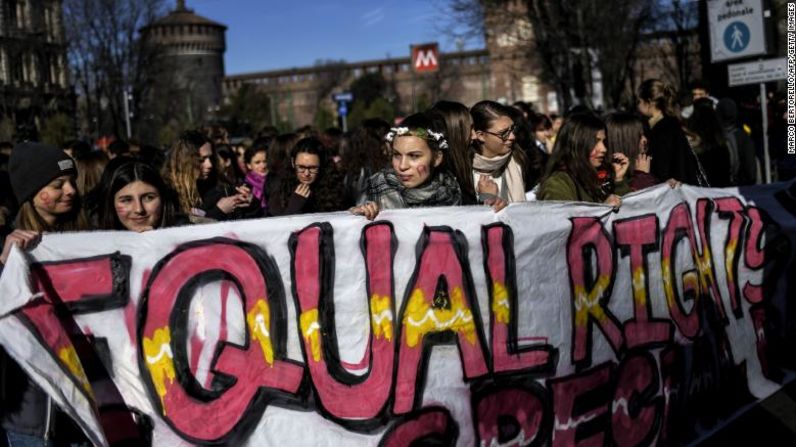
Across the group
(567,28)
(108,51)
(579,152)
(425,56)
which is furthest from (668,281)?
(425,56)

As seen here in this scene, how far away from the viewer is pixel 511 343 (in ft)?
12.4

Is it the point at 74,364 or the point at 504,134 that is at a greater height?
the point at 504,134

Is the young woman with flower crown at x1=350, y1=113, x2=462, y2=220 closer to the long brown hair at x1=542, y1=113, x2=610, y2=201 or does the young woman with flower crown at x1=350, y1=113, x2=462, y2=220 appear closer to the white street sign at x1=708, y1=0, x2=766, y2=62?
the long brown hair at x1=542, y1=113, x2=610, y2=201

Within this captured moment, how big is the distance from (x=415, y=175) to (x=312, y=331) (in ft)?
3.06

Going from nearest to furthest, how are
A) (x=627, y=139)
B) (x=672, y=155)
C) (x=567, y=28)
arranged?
(x=627, y=139) → (x=672, y=155) → (x=567, y=28)

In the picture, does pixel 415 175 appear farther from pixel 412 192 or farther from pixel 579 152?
pixel 579 152

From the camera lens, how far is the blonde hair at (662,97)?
631 centimetres

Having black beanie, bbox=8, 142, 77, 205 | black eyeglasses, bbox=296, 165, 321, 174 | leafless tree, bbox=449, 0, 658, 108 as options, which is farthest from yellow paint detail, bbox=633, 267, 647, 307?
leafless tree, bbox=449, 0, 658, 108

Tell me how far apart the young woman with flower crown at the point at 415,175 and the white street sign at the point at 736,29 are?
737 centimetres

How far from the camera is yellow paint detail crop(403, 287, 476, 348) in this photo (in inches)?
140

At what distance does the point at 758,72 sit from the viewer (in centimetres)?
1000

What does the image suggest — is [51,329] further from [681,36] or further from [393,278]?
[681,36]

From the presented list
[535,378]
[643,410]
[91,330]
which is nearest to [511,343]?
[535,378]

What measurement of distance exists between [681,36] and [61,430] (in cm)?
3244
